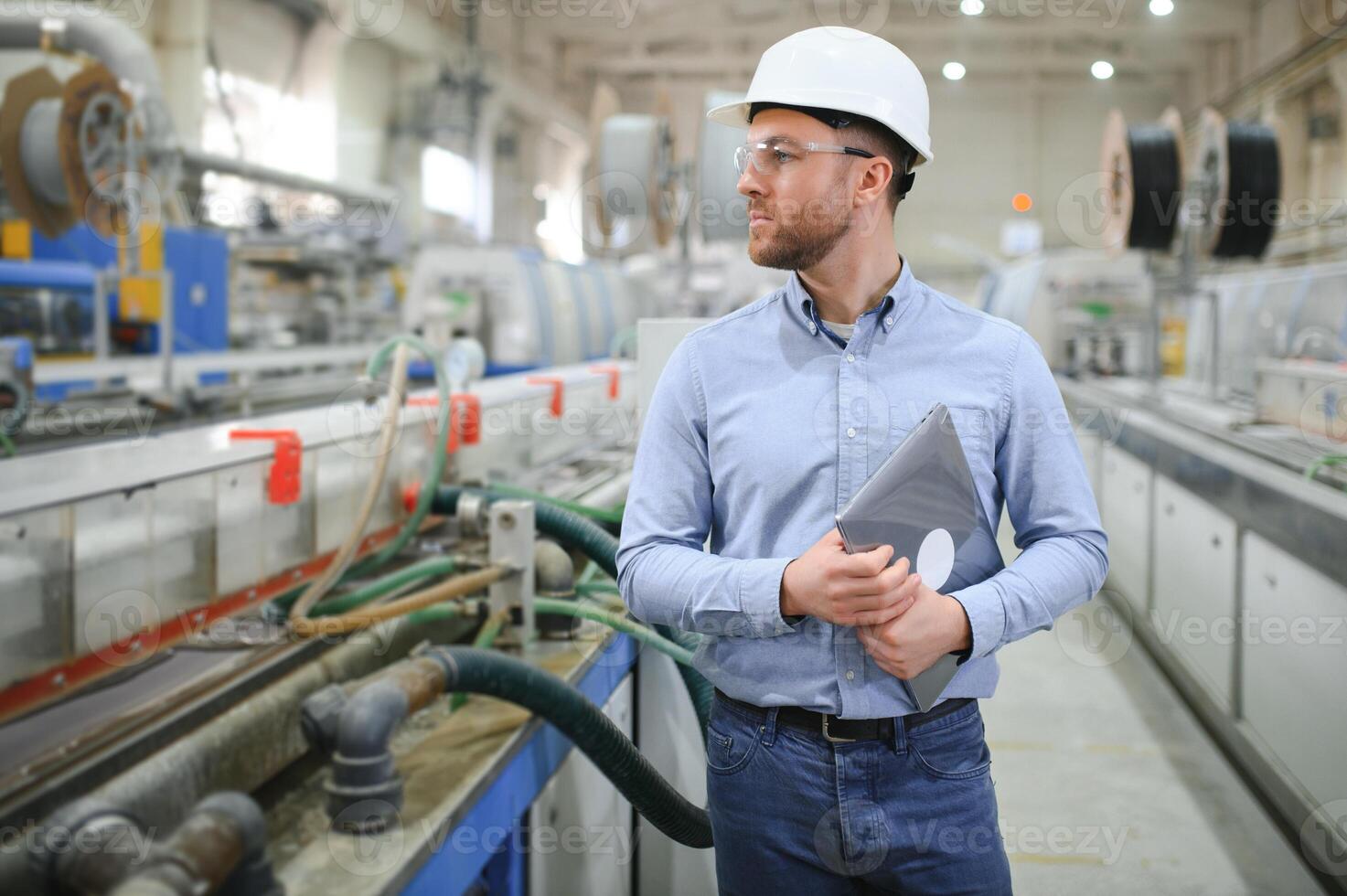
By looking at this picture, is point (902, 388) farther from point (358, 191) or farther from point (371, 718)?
point (358, 191)

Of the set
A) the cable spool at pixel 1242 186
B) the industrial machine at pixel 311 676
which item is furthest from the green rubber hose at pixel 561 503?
the cable spool at pixel 1242 186

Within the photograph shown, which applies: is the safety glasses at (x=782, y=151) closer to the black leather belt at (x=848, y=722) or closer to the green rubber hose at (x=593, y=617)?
the black leather belt at (x=848, y=722)

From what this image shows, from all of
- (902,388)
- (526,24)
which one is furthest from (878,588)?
(526,24)

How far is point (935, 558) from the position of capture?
3.75 feet

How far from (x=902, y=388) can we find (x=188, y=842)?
83cm

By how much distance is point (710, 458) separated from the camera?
1.21 metres

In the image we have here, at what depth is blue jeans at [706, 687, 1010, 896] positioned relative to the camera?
3.75 ft

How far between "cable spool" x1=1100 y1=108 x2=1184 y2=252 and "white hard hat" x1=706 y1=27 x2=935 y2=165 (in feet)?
13.8

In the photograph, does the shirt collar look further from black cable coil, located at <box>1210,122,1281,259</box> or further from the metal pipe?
black cable coil, located at <box>1210,122,1281,259</box>

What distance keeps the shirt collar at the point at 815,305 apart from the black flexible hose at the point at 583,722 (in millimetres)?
611

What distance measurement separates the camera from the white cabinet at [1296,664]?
232 cm

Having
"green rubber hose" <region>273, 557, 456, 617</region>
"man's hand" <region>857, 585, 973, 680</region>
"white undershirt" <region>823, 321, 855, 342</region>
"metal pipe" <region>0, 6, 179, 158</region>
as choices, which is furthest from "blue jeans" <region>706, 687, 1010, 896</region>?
"metal pipe" <region>0, 6, 179, 158</region>

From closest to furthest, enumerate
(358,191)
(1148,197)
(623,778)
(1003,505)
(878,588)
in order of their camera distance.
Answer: (878,588)
(1003,505)
(623,778)
(1148,197)
(358,191)

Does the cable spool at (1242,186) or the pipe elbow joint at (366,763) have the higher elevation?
the cable spool at (1242,186)
